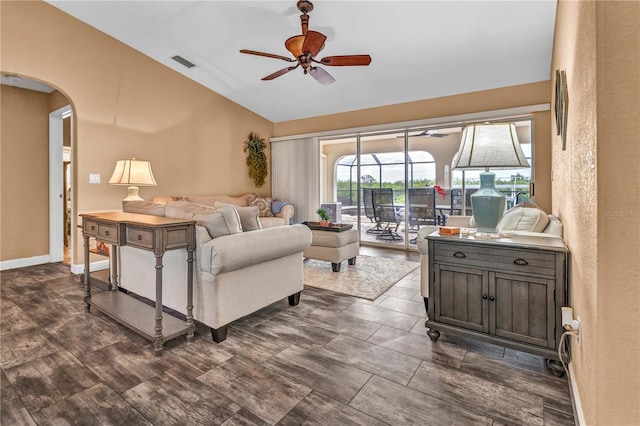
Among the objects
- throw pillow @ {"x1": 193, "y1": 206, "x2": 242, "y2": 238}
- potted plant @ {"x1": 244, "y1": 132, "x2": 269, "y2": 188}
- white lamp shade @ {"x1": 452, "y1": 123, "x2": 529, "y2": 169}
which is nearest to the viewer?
white lamp shade @ {"x1": 452, "y1": 123, "x2": 529, "y2": 169}

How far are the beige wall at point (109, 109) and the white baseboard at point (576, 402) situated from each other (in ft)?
17.3

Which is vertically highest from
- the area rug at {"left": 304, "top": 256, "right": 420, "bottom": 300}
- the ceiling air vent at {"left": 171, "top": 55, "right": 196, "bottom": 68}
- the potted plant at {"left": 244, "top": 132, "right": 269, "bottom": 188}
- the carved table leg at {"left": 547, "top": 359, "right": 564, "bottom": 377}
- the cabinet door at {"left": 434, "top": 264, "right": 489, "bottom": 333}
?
the ceiling air vent at {"left": 171, "top": 55, "right": 196, "bottom": 68}

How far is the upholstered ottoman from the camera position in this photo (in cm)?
409

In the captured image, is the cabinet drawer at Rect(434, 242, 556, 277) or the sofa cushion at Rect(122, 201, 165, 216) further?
the sofa cushion at Rect(122, 201, 165, 216)

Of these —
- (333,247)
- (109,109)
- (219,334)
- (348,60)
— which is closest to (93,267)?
→ (109,109)

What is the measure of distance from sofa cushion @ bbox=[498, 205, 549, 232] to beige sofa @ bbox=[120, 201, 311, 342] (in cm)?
172

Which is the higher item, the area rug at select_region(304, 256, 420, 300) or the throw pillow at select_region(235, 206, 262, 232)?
the throw pillow at select_region(235, 206, 262, 232)

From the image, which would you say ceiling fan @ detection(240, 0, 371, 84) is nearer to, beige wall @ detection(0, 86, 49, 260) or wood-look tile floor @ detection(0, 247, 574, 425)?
wood-look tile floor @ detection(0, 247, 574, 425)

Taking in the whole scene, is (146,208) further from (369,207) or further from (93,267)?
(369,207)

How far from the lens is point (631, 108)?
39.3 inches

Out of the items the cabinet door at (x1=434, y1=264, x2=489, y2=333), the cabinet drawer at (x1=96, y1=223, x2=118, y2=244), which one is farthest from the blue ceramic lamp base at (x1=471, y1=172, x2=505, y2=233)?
the cabinet drawer at (x1=96, y1=223, x2=118, y2=244)

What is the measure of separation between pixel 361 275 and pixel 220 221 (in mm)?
2186

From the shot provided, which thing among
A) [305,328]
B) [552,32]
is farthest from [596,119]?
[552,32]

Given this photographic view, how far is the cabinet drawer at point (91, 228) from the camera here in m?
2.67
